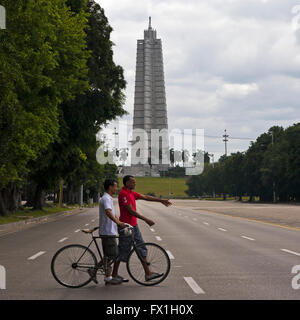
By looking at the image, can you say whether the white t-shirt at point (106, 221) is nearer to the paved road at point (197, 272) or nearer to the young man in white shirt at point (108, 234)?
the young man in white shirt at point (108, 234)

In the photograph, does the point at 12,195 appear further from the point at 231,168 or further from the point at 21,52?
the point at 231,168

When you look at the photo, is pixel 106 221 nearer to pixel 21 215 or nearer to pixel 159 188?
pixel 21 215

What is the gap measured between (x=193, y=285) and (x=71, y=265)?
2168mm

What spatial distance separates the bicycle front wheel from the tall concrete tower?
148303mm

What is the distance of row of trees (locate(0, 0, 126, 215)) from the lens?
21.2 meters

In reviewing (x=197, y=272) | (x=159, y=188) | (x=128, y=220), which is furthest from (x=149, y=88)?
(x=128, y=220)

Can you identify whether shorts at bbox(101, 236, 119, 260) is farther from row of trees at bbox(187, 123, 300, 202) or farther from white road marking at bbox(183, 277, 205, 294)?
row of trees at bbox(187, 123, 300, 202)

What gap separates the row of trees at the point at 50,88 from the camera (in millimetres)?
21250

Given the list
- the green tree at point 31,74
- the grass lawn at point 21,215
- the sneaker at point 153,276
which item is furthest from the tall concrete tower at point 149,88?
the sneaker at point 153,276

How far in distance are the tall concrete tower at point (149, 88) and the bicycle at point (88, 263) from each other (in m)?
148

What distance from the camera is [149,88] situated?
524 feet
